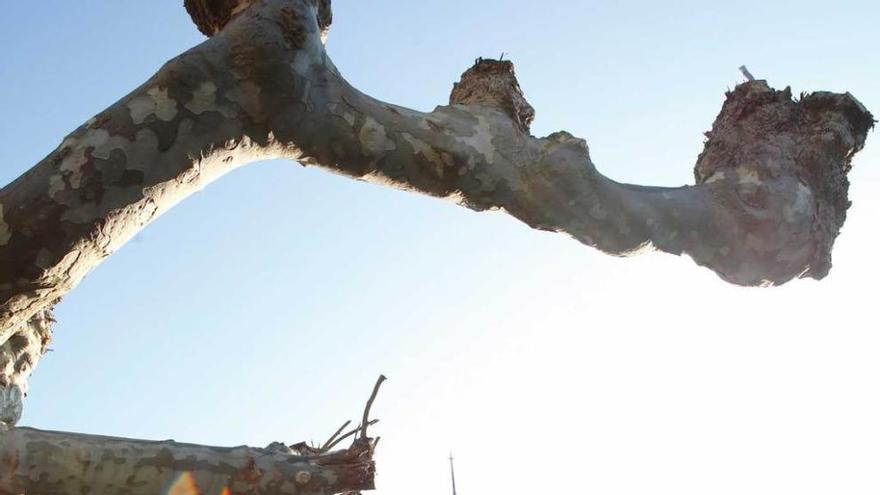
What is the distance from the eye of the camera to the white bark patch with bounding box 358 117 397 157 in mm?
2885

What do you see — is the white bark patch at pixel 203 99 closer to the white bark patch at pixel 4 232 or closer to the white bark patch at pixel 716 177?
the white bark patch at pixel 4 232

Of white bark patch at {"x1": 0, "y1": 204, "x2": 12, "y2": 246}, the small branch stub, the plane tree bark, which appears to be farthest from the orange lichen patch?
the small branch stub

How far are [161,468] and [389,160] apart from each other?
2019 millimetres

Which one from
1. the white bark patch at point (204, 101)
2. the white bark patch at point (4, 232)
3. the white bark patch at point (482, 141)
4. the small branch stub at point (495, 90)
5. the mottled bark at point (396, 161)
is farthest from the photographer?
the small branch stub at point (495, 90)

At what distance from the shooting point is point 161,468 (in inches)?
151

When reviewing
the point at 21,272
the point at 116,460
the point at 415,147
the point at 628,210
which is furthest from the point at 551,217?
the point at 116,460

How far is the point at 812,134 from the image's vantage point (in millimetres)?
3871

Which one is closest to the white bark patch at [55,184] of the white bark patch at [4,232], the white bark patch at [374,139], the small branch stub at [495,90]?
the white bark patch at [4,232]

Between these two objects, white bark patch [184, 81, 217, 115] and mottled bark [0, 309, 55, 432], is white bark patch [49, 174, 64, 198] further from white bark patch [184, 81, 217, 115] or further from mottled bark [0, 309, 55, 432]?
mottled bark [0, 309, 55, 432]

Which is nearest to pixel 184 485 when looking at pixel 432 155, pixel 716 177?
pixel 432 155

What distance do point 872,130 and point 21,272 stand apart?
3.94 meters

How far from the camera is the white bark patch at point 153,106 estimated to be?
2451 millimetres

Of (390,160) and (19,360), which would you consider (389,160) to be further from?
(19,360)

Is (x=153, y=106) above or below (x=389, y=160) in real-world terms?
below
